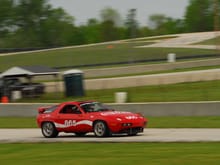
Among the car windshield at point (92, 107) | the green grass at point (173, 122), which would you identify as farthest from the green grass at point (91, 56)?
the car windshield at point (92, 107)

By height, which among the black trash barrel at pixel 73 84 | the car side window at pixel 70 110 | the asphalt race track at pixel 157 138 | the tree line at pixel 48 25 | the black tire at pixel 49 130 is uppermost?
the tree line at pixel 48 25

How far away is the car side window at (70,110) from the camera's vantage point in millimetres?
19758

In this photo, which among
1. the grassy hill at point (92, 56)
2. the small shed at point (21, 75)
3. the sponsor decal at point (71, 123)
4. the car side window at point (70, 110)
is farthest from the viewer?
the grassy hill at point (92, 56)

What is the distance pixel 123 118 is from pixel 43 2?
106 m

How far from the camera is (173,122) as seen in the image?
2448cm

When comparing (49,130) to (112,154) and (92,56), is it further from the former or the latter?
(92,56)

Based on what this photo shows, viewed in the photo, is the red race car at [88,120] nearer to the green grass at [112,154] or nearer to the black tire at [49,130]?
the black tire at [49,130]

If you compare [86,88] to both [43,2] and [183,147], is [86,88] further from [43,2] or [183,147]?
[43,2]

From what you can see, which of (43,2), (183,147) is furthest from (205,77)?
(43,2)

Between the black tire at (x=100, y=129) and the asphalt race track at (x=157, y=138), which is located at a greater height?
the black tire at (x=100, y=129)

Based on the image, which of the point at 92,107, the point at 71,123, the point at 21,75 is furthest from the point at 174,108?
the point at 21,75

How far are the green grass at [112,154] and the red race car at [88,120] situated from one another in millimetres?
1890

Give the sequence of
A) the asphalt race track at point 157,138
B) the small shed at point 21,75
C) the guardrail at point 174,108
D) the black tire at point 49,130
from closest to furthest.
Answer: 1. the asphalt race track at point 157,138
2. the black tire at point 49,130
3. the guardrail at point 174,108
4. the small shed at point 21,75

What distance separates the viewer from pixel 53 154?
47.4 feet
